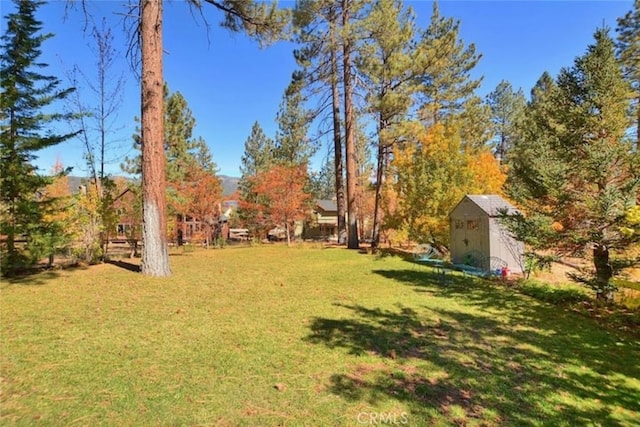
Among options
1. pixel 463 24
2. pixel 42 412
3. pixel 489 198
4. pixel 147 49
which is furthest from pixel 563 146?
pixel 463 24

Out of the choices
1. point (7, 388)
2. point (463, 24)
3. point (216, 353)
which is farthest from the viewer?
point (463, 24)

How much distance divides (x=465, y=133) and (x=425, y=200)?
1310 cm

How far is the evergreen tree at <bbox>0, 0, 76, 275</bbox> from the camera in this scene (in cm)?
761

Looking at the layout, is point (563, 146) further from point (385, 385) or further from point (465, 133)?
point (465, 133)

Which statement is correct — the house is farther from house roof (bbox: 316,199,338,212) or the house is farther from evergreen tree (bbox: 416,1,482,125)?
evergreen tree (bbox: 416,1,482,125)

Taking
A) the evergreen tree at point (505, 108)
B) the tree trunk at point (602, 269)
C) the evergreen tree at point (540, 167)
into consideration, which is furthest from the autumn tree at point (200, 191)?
the evergreen tree at point (505, 108)

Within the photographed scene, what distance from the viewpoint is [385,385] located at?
9.65 feet

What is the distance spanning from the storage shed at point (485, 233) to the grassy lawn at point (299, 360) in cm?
405

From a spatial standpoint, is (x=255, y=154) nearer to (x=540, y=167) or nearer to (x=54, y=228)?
(x=54, y=228)

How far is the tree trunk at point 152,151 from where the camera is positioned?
23.6 ft

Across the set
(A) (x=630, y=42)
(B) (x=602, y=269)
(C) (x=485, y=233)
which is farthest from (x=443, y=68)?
(B) (x=602, y=269)

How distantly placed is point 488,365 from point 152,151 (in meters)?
7.50

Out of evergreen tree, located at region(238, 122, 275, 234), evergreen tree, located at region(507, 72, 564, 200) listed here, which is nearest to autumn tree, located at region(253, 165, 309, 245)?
evergreen tree, located at region(238, 122, 275, 234)

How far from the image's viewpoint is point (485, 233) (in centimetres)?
1001
